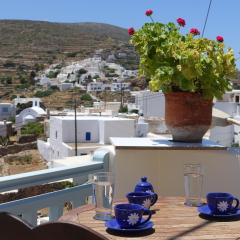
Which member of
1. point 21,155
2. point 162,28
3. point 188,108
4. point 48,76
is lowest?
point 21,155

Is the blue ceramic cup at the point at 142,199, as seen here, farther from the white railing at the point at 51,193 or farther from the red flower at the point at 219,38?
the red flower at the point at 219,38

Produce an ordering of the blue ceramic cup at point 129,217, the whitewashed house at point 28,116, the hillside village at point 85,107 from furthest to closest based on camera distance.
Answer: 1. the whitewashed house at point 28,116
2. the hillside village at point 85,107
3. the blue ceramic cup at point 129,217

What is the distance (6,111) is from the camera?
47.7m

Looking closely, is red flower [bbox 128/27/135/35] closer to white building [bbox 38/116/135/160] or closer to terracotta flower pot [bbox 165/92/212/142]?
terracotta flower pot [bbox 165/92/212/142]

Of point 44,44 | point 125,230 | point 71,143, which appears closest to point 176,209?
point 125,230

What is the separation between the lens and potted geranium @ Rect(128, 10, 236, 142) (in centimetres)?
281

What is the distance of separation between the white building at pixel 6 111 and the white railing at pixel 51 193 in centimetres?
4561

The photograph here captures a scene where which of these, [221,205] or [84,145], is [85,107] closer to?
[84,145]

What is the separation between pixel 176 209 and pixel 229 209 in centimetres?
23

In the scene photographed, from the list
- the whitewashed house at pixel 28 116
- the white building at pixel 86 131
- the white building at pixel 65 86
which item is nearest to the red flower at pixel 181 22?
the white building at pixel 86 131

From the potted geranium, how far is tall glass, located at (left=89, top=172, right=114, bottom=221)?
1.25m

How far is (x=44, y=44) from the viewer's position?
77.7m

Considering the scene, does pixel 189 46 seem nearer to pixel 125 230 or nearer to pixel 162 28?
pixel 162 28

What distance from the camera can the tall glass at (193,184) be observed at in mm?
1887
